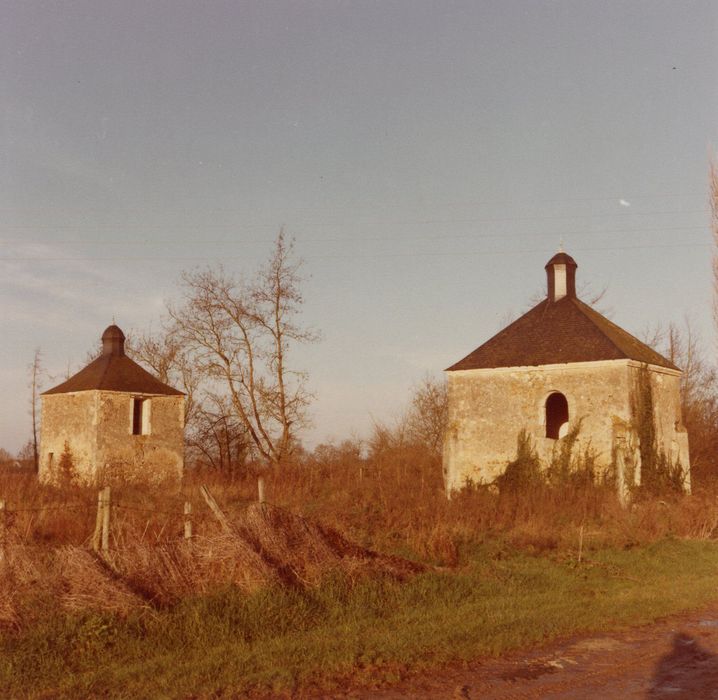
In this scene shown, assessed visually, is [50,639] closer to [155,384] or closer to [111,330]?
[155,384]

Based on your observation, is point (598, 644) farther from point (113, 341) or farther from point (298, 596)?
point (113, 341)

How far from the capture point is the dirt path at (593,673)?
7047 millimetres

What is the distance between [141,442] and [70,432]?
285cm

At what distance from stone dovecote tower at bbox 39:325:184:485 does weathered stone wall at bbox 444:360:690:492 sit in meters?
12.2

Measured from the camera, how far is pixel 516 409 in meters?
23.7

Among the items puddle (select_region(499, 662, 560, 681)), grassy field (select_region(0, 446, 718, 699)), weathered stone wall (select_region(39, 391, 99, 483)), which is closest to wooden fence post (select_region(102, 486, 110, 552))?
grassy field (select_region(0, 446, 718, 699))

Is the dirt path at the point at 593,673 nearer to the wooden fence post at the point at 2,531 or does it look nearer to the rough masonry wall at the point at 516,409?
the wooden fence post at the point at 2,531

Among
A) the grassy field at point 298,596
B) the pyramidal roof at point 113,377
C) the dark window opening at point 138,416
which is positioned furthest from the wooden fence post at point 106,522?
the dark window opening at point 138,416

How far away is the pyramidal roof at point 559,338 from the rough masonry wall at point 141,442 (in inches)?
531

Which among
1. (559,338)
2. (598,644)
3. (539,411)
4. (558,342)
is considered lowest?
(598,644)

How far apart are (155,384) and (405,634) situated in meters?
25.4

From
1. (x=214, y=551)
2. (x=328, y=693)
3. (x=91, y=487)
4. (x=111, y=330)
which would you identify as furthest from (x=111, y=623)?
(x=111, y=330)

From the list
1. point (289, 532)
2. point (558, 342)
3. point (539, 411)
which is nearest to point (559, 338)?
point (558, 342)

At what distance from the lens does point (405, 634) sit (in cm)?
898
